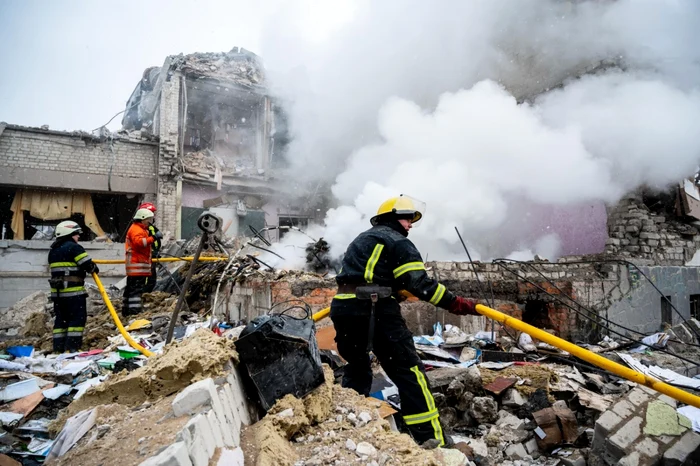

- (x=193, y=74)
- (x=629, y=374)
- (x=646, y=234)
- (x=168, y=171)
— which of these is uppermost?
(x=193, y=74)

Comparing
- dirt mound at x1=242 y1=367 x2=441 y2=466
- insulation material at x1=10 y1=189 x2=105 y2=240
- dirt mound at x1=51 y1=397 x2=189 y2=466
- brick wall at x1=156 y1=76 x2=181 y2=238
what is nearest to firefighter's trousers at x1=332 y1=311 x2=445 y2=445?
dirt mound at x1=242 y1=367 x2=441 y2=466

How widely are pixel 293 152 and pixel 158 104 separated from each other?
205 inches

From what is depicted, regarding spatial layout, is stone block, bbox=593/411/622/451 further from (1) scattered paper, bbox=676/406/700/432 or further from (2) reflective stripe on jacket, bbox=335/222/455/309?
(2) reflective stripe on jacket, bbox=335/222/455/309

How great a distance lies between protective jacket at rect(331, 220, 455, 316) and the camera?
2.91m

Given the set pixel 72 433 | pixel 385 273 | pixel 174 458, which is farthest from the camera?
pixel 385 273

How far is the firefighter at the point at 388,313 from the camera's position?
2.84m

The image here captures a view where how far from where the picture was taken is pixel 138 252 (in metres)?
6.41

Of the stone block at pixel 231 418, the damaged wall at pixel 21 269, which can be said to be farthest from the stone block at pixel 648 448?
the damaged wall at pixel 21 269

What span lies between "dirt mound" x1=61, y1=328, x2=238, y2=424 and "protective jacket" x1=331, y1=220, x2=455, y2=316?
3.19 ft

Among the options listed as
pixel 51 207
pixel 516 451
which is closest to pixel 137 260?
pixel 516 451

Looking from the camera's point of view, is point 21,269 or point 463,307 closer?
point 463,307

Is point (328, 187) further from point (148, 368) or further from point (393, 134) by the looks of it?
point (148, 368)

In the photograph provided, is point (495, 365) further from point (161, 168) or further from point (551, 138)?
point (161, 168)

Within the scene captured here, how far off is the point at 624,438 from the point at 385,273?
1.80 m
